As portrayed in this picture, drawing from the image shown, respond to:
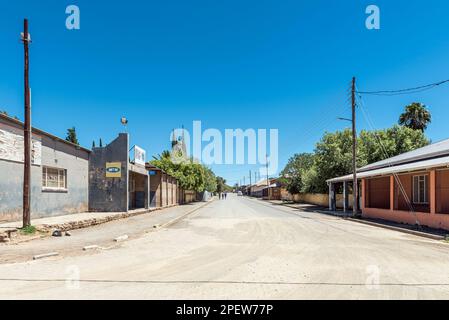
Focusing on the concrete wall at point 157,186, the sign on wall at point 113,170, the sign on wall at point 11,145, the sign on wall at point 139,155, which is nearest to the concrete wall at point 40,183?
the sign on wall at point 11,145

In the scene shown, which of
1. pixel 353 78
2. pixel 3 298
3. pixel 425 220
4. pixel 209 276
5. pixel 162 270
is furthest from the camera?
pixel 353 78

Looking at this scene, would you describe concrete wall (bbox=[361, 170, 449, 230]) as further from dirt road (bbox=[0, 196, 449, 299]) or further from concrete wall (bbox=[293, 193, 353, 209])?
concrete wall (bbox=[293, 193, 353, 209])

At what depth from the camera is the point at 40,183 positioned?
17.1 metres

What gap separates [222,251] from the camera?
30.5 ft

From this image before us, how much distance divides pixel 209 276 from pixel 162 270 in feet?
3.90

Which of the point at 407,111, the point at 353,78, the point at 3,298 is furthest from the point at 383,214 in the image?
the point at 407,111

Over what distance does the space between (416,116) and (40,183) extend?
5252cm

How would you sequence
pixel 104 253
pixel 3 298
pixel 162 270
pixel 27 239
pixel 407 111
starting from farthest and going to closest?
pixel 407 111 < pixel 27 239 < pixel 104 253 < pixel 162 270 < pixel 3 298

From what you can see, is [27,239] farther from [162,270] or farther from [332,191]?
[332,191]

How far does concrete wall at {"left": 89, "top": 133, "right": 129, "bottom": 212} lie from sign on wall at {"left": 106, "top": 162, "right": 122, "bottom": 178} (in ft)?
0.69

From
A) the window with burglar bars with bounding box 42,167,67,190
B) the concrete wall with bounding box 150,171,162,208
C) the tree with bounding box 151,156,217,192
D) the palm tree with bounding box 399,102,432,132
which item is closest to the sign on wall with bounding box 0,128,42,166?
the window with burglar bars with bounding box 42,167,67,190

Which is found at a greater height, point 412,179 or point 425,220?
point 412,179

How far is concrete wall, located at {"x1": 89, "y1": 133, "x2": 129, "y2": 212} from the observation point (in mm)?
22844

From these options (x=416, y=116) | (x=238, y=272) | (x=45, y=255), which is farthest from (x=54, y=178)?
(x=416, y=116)
